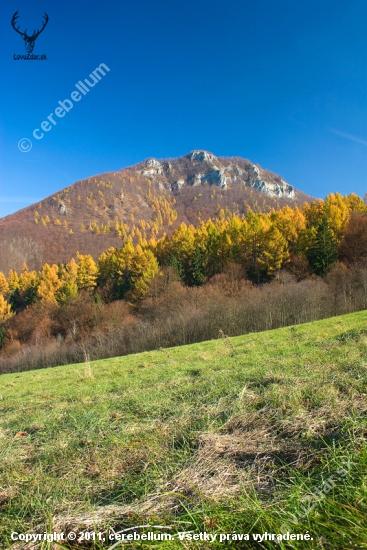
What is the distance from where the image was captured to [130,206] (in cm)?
14212

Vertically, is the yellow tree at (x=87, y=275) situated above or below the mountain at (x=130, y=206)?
below

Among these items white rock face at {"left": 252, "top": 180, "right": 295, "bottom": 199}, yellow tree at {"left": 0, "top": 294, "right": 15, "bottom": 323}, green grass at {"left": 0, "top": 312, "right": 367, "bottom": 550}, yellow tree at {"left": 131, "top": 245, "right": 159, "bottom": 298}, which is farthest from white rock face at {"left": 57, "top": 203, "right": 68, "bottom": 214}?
green grass at {"left": 0, "top": 312, "right": 367, "bottom": 550}

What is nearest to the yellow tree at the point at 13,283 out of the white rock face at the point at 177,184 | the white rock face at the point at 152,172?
the white rock face at the point at 177,184

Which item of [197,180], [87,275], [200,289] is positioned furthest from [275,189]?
[200,289]

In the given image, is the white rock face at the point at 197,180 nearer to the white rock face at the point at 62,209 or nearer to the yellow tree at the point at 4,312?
the white rock face at the point at 62,209

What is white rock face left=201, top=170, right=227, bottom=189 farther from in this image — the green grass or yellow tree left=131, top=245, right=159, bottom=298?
the green grass

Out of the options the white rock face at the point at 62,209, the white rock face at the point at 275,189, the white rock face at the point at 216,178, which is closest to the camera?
the white rock face at the point at 62,209

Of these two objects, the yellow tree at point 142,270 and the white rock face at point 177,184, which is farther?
the white rock face at point 177,184

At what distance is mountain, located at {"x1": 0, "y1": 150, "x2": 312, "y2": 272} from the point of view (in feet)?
310

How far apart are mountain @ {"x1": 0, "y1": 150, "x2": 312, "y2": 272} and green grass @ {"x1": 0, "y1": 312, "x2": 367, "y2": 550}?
88.5 m

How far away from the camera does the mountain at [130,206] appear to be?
94.4m

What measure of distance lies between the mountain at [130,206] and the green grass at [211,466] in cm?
8845

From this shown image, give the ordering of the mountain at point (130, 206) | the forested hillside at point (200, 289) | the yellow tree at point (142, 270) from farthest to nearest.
A: the mountain at point (130, 206) → the yellow tree at point (142, 270) → the forested hillside at point (200, 289)

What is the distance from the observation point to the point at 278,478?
1.62 metres
